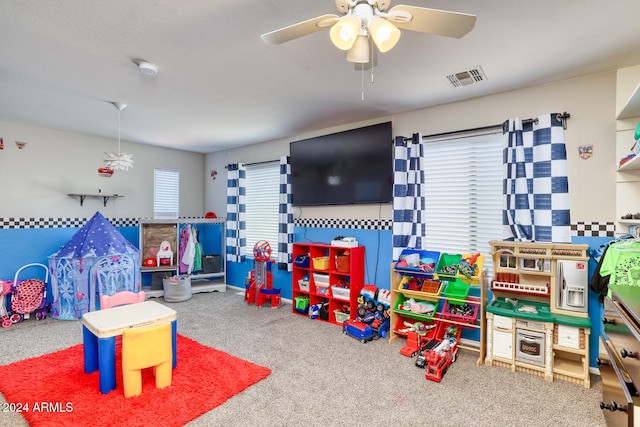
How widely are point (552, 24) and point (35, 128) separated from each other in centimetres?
559

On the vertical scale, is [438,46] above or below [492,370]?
above

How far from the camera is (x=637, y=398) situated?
134cm

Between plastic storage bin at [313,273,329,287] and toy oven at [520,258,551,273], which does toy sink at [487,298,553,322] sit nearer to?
toy oven at [520,258,551,273]

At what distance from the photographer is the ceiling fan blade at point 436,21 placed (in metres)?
1.37

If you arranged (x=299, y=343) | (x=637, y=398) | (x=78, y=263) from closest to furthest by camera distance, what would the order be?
(x=637, y=398), (x=299, y=343), (x=78, y=263)

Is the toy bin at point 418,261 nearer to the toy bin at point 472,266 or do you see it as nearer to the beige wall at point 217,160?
the toy bin at point 472,266

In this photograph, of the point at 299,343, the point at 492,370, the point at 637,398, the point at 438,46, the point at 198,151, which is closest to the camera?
the point at 637,398

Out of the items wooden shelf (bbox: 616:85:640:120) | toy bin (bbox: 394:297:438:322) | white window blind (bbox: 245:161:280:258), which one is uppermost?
wooden shelf (bbox: 616:85:640:120)

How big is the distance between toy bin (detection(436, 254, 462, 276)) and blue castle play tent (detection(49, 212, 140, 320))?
383 cm

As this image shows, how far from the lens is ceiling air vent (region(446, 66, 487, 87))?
263 centimetres

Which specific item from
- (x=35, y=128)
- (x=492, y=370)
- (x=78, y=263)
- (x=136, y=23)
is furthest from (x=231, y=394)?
(x=35, y=128)

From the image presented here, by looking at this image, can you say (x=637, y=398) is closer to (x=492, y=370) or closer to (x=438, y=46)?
(x=492, y=370)

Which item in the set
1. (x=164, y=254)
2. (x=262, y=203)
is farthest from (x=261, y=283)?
(x=164, y=254)

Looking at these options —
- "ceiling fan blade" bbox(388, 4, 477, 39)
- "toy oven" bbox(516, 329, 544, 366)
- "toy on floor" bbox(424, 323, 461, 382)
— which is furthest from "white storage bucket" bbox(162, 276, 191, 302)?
"ceiling fan blade" bbox(388, 4, 477, 39)
